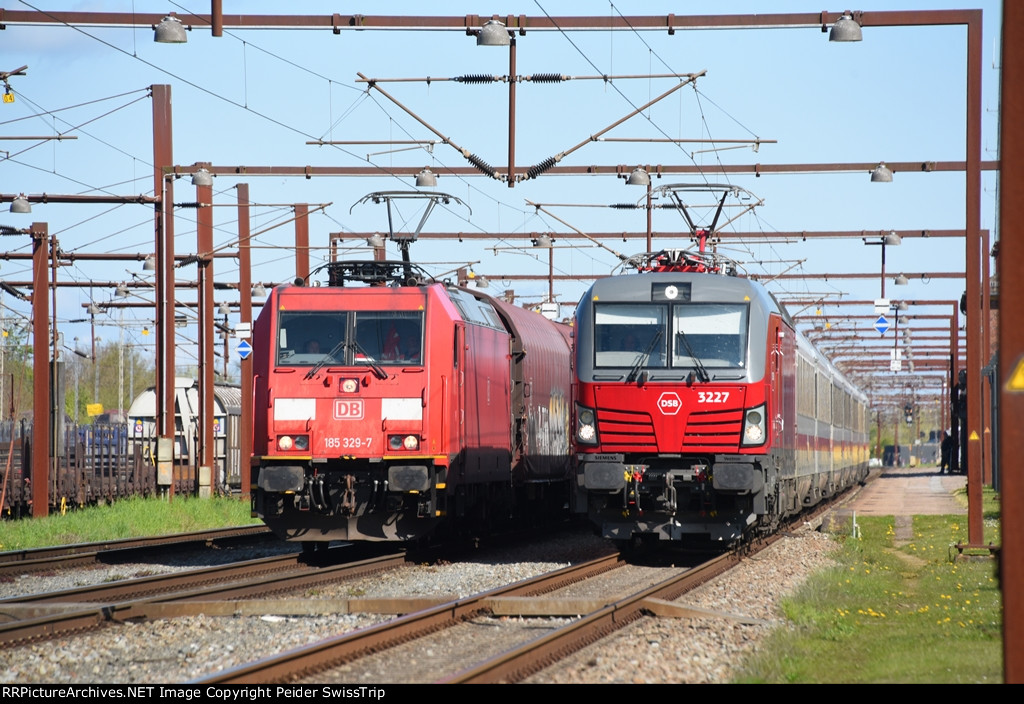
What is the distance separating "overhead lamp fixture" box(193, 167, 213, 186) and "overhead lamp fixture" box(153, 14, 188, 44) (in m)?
6.74

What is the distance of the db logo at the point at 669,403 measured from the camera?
55.1 feet

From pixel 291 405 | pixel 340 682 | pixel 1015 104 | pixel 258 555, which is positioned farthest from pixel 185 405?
pixel 1015 104

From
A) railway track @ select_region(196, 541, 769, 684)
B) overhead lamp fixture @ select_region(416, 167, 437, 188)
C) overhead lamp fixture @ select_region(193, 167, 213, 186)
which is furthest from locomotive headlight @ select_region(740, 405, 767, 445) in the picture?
overhead lamp fixture @ select_region(193, 167, 213, 186)

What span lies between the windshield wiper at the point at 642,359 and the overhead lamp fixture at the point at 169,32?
7587 millimetres

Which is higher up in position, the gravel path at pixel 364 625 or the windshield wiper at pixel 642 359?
the windshield wiper at pixel 642 359

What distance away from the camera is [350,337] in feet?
57.6

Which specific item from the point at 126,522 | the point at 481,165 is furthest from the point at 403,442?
the point at 126,522

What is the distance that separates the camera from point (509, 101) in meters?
19.5

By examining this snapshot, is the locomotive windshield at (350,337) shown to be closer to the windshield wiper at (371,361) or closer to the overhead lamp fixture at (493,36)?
the windshield wiper at (371,361)

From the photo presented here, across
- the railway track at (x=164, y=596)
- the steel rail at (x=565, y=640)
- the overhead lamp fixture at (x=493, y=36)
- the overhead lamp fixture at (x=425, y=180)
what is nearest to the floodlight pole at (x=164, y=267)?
the overhead lamp fixture at (x=425, y=180)

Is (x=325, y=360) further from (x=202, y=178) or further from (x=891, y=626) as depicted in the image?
(x=202, y=178)

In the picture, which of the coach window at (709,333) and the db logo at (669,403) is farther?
the coach window at (709,333)

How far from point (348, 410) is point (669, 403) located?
415cm

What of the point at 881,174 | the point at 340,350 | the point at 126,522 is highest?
the point at 881,174
